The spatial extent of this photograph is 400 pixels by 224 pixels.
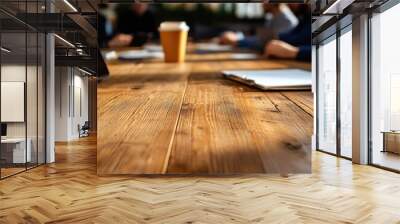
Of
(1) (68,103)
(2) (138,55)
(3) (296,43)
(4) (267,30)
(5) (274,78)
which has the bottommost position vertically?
(1) (68,103)

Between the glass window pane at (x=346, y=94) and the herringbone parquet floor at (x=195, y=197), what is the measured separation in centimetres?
98

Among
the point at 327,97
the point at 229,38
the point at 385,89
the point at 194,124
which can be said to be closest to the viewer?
the point at 194,124

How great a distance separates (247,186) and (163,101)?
1.45m

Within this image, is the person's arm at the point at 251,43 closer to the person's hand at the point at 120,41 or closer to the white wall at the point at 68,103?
the person's hand at the point at 120,41

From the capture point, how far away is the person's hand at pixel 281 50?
6211 mm

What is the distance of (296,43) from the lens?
622 cm

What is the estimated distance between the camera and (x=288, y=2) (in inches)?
260

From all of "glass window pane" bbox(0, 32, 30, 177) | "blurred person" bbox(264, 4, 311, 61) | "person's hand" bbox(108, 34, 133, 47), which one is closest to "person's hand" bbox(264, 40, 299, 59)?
"blurred person" bbox(264, 4, 311, 61)

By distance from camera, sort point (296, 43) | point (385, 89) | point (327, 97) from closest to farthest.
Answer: point (296, 43)
point (385, 89)
point (327, 97)

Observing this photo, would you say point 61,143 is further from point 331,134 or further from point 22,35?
point 331,134

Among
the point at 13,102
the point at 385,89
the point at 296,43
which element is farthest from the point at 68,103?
the point at 385,89

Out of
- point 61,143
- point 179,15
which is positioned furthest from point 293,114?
point 61,143

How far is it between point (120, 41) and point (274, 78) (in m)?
1.96

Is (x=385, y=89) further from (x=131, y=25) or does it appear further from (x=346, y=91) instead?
(x=131, y=25)
